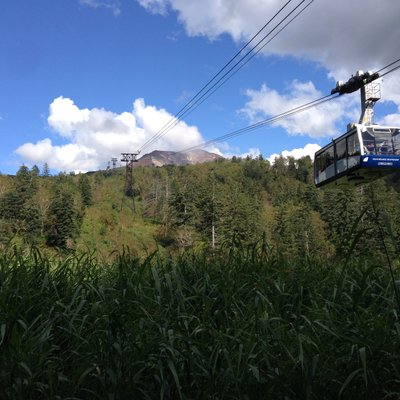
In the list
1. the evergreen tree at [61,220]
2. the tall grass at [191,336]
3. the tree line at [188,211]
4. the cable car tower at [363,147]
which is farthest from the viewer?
the evergreen tree at [61,220]

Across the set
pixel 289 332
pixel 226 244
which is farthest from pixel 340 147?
pixel 289 332

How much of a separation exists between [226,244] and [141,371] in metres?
2.06

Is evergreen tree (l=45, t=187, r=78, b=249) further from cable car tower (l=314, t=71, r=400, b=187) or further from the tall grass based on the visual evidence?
the tall grass

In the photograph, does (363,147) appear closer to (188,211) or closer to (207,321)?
(207,321)

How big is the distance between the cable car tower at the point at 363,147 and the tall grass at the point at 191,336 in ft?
41.4

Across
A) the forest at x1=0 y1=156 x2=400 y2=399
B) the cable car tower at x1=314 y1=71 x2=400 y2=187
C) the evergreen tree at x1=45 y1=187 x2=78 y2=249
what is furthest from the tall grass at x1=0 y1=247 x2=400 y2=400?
the evergreen tree at x1=45 y1=187 x2=78 y2=249

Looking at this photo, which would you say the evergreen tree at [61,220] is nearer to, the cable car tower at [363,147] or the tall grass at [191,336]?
the cable car tower at [363,147]

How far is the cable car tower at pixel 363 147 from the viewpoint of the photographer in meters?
15.9

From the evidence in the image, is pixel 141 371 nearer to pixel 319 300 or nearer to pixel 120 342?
pixel 120 342

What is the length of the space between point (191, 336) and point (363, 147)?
580 inches

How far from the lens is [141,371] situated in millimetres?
2377

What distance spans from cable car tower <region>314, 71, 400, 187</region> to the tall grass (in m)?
12.6

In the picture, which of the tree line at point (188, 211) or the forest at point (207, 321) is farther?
the tree line at point (188, 211)

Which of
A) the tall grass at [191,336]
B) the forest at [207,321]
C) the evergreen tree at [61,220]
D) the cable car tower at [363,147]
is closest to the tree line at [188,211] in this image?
the evergreen tree at [61,220]
